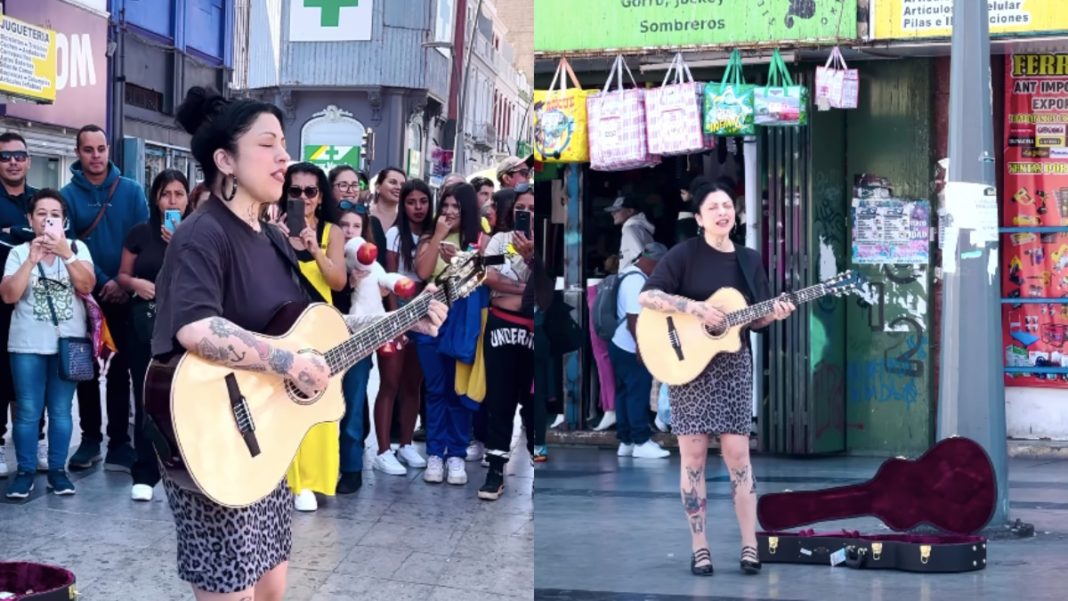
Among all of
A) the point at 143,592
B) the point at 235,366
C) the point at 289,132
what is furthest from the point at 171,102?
the point at 235,366

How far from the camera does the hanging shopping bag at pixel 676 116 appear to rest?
3941 mm

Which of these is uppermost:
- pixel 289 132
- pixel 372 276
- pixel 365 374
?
pixel 289 132

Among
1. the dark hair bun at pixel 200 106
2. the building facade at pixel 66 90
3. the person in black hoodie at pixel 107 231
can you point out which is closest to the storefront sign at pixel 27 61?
the building facade at pixel 66 90

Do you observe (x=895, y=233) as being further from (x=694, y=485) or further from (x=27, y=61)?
(x=27, y=61)

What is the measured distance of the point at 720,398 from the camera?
4.23 metres

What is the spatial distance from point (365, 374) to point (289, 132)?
121 centimetres

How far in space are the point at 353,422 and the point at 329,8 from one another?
1490 mm

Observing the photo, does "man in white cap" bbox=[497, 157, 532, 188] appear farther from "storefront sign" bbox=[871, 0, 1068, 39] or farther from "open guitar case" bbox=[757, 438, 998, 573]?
"storefront sign" bbox=[871, 0, 1068, 39]

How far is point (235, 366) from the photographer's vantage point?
253 centimetres

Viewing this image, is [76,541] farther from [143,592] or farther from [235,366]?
[235,366]

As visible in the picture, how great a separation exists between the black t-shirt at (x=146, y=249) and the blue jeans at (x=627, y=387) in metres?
1.90

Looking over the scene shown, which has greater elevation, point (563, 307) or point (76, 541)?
point (563, 307)

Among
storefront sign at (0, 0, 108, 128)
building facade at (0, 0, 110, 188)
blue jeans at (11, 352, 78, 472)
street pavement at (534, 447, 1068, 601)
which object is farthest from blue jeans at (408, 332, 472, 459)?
storefront sign at (0, 0, 108, 128)

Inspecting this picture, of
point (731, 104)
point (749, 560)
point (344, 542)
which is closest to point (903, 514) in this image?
point (749, 560)
